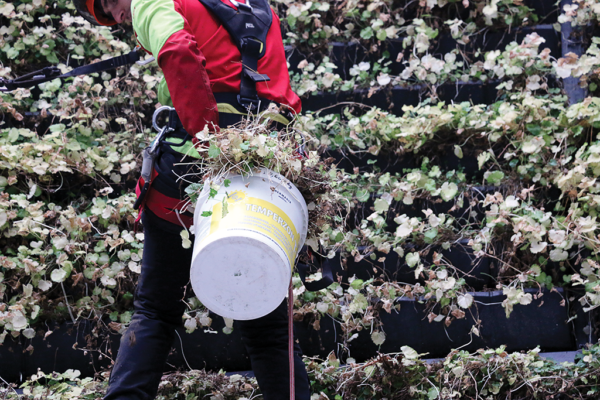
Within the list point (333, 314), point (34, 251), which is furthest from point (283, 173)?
point (34, 251)

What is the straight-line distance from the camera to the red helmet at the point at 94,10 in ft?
5.94

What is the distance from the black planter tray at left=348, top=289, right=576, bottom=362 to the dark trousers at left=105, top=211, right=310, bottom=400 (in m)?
0.63

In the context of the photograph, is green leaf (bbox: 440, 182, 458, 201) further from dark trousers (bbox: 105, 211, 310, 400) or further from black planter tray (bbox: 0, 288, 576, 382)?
dark trousers (bbox: 105, 211, 310, 400)

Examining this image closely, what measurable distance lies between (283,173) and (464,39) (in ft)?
6.63

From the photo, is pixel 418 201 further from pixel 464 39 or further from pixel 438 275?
pixel 464 39

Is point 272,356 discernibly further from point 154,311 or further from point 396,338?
point 396,338

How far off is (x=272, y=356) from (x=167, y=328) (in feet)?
1.09

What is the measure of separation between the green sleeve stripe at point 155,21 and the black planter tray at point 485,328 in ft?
4.43

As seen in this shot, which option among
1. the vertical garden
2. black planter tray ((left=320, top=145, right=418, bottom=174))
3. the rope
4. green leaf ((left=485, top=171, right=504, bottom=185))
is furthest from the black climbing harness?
green leaf ((left=485, top=171, right=504, bottom=185))

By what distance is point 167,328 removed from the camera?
5.65 feet

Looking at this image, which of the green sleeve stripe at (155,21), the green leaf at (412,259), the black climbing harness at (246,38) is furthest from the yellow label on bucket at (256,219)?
the green leaf at (412,259)

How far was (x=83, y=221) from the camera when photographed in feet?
7.67

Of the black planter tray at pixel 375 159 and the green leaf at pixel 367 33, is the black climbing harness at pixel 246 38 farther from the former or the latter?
the green leaf at pixel 367 33

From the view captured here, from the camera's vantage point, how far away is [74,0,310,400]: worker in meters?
1.53
